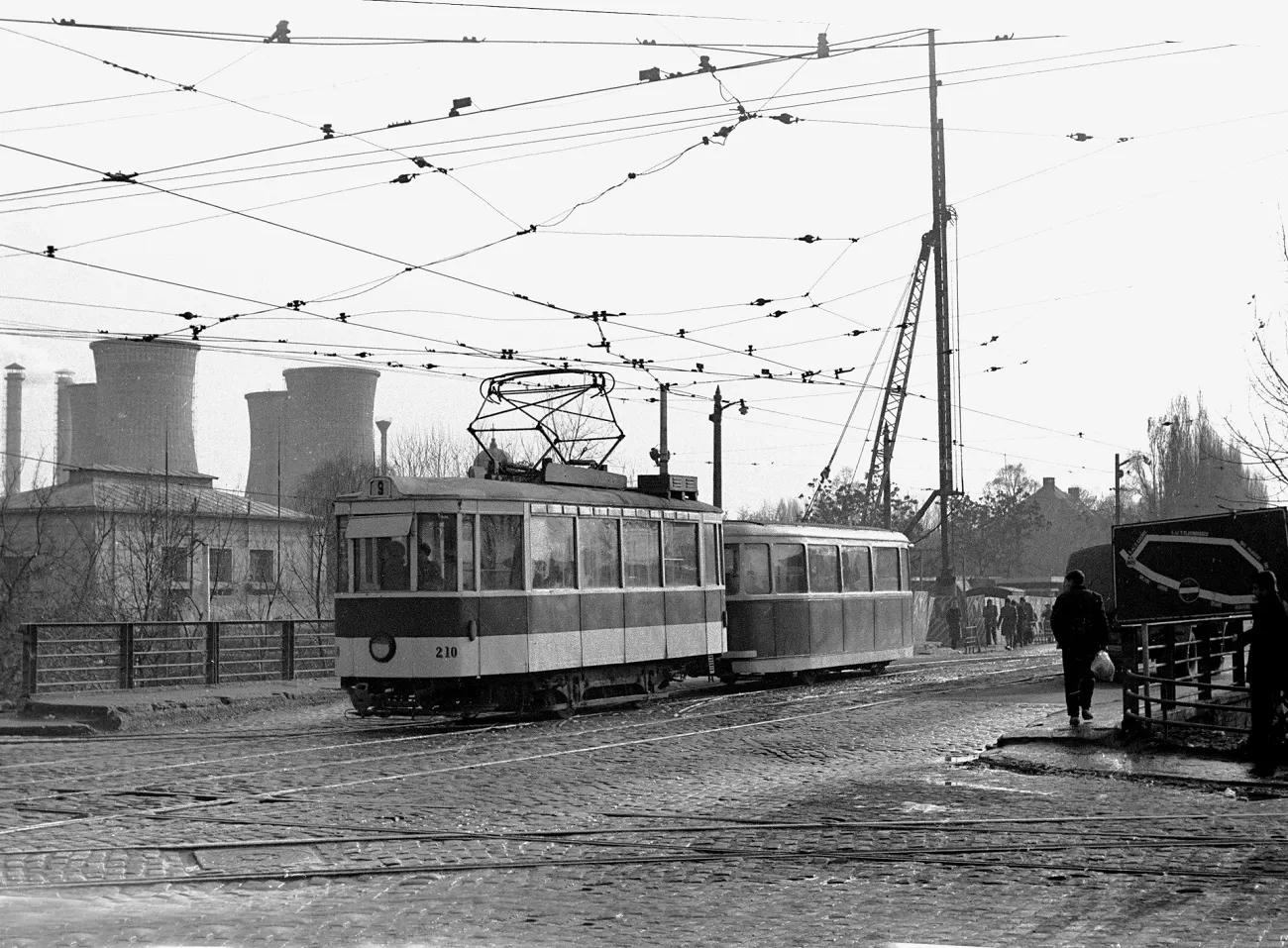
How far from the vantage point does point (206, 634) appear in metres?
24.6

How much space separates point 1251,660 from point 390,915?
8.43 m

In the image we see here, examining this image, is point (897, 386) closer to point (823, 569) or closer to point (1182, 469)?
point (823, 569)

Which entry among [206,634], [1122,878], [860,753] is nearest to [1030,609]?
[206,634]

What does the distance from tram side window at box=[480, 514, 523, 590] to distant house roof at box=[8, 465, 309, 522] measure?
31.6 metres

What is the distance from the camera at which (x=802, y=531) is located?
87.7 feet

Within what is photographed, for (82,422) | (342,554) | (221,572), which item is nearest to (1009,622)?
(221,572)

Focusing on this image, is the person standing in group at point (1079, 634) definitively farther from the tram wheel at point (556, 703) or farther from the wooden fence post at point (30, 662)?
the wooden fence post at point (30, 662)

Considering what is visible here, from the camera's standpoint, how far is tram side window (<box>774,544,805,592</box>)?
2597cm

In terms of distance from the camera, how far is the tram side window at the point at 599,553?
2058 cm

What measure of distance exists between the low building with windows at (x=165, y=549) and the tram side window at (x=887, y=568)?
58.0 feet

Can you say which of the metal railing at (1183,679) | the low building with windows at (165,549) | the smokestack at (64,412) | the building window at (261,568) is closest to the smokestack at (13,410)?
the smokestack at (64,412)

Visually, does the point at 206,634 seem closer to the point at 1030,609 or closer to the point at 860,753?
the point at 860,753

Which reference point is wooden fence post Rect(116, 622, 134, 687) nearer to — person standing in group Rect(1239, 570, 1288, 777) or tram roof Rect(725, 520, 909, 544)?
tram roof Rect(725, 520, 909, 544)

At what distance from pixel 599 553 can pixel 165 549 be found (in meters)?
23.3
